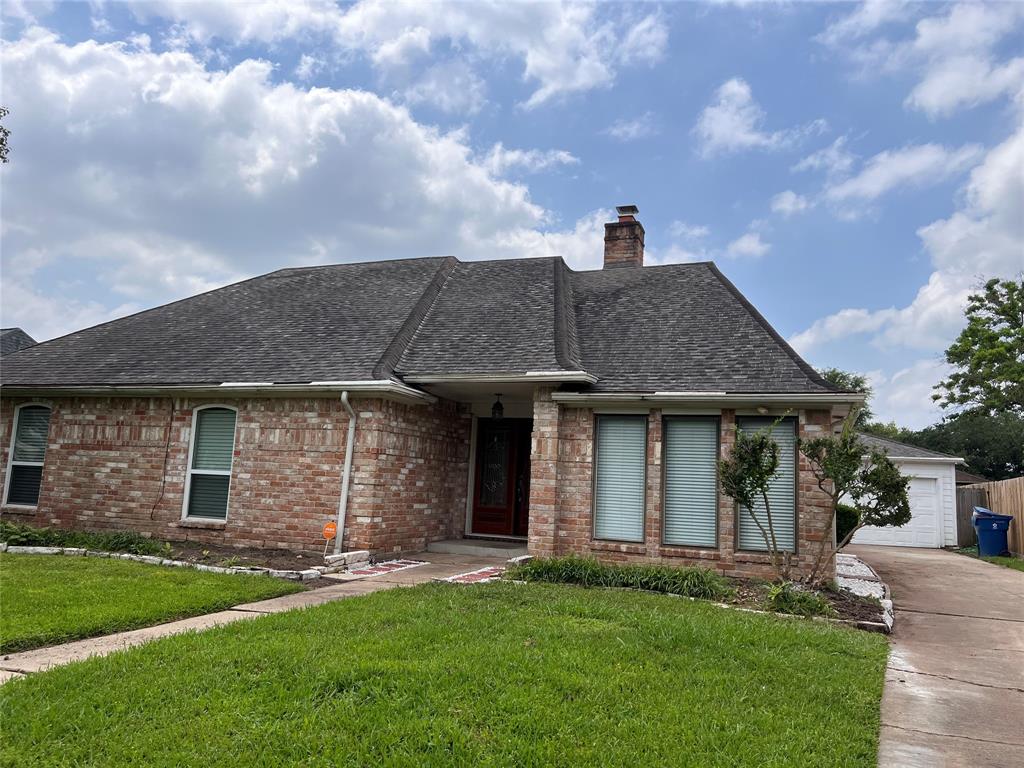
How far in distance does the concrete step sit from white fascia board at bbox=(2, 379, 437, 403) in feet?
8.42

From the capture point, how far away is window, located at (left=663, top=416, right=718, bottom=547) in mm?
9523

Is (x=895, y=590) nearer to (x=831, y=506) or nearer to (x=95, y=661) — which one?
(x=831, y=506)

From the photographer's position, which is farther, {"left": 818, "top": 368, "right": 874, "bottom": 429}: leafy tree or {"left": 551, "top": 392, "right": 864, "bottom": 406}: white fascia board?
{"left": 818, "top": 368, "right": 874, "bottom": 429}: leafy tree

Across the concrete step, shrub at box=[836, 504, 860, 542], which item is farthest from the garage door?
the concrete step

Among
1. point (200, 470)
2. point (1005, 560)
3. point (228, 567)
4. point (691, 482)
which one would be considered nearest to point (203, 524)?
point (200, 470)

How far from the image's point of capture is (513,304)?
12.7m

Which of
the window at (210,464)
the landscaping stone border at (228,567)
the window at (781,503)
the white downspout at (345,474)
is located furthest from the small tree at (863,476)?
the window at (210,464)

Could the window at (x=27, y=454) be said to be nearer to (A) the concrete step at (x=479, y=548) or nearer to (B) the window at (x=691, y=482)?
(A) the concrete step at (x=479, y=548)

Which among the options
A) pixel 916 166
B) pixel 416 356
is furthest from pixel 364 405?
pixel 916 166

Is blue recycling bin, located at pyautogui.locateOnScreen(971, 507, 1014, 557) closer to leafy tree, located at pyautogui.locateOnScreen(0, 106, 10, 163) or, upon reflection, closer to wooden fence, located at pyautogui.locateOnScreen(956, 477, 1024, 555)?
wooden fence, located at pyautogui.locateOnScreen(956, 477, 1024, 555)

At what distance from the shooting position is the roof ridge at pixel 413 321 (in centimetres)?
1045

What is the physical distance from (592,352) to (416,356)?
117 inches

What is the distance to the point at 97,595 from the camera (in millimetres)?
6621

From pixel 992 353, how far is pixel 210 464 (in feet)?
101
